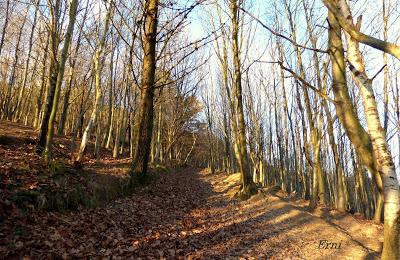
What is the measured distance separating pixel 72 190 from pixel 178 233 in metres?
2.65

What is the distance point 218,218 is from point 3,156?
6.32 metres

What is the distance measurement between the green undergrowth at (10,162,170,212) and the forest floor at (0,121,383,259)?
0.20 m

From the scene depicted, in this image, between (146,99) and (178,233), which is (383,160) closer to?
(178,233)

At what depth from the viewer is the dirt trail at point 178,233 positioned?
418cm

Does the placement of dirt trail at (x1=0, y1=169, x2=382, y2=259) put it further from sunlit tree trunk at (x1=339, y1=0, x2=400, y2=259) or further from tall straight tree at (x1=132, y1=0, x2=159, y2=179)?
sunlit tree trunk at (x1=339, y1=0, x2=400, y2=259)

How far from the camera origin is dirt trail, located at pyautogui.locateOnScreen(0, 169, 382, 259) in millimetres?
4184

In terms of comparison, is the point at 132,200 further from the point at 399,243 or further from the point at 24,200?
the point at 399,243

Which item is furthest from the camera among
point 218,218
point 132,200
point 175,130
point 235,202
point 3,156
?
point 175,130

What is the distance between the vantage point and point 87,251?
4.12 meters

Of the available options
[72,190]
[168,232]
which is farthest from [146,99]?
[168,232]

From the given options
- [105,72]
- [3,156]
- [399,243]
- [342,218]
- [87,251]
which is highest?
[105,72]

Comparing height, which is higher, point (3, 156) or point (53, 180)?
point (3, 156)

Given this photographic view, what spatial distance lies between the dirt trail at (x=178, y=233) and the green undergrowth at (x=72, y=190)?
0.89 feet

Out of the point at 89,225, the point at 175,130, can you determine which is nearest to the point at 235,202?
the point at 89,225
